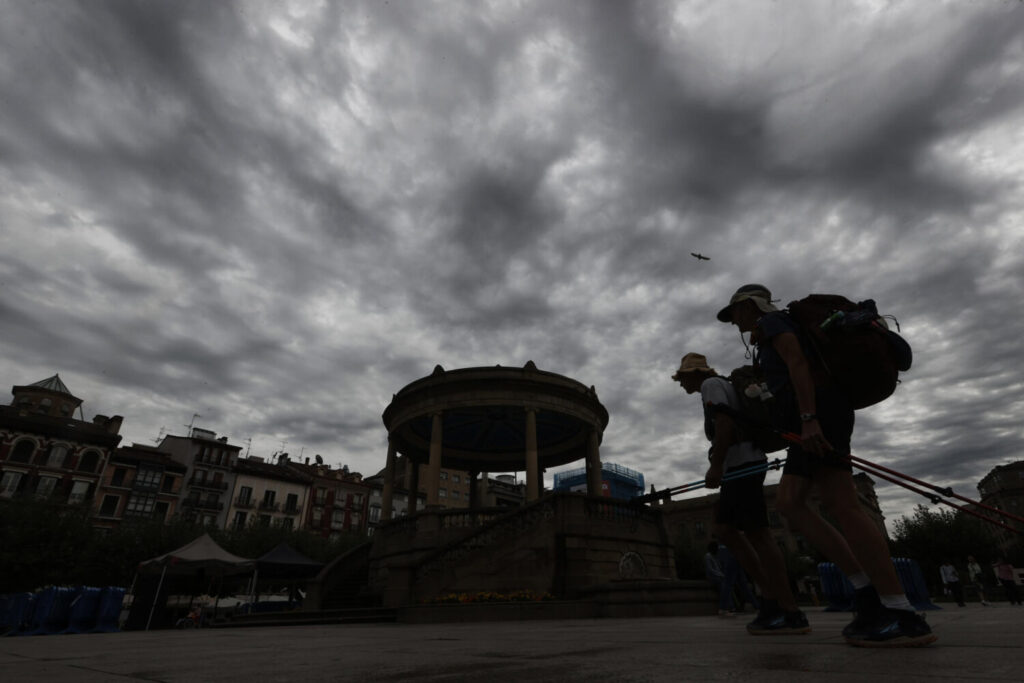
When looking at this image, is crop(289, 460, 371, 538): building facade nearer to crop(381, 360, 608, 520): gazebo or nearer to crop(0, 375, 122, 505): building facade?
crop(0, 375, 122, 505): building facade

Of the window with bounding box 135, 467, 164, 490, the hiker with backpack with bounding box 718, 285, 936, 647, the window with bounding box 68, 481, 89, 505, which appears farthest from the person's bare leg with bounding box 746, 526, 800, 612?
the window with bounding box 135, 467, 164, 490

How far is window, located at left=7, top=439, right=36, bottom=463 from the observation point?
43125mm

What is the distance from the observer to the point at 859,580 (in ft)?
9.62

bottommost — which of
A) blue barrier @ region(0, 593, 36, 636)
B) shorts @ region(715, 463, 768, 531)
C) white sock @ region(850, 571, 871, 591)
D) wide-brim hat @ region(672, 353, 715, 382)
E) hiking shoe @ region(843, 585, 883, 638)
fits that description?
blue barrier @ region(0, 593, 36, 636)

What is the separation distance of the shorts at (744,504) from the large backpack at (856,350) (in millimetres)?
1354

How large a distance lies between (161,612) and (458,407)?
35.7ft

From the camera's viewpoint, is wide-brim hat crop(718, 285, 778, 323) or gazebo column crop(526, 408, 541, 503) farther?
gazebo column crop(526, 408, 541, 503)

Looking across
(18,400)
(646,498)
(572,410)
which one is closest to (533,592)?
(646,498)

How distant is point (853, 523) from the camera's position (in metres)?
2.83

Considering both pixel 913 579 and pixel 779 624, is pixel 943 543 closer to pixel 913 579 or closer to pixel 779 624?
pixel 913 579

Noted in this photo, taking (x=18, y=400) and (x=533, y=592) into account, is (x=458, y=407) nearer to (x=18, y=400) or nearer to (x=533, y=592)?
(x=533, y=592)

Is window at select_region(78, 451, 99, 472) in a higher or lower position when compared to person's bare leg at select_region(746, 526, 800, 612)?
higher

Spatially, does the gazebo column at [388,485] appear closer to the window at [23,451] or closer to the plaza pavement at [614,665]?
the plaza pavement at [614,665]

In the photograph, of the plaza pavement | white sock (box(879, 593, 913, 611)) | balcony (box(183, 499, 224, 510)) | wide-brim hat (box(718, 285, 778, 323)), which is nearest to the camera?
the plaza pavement
